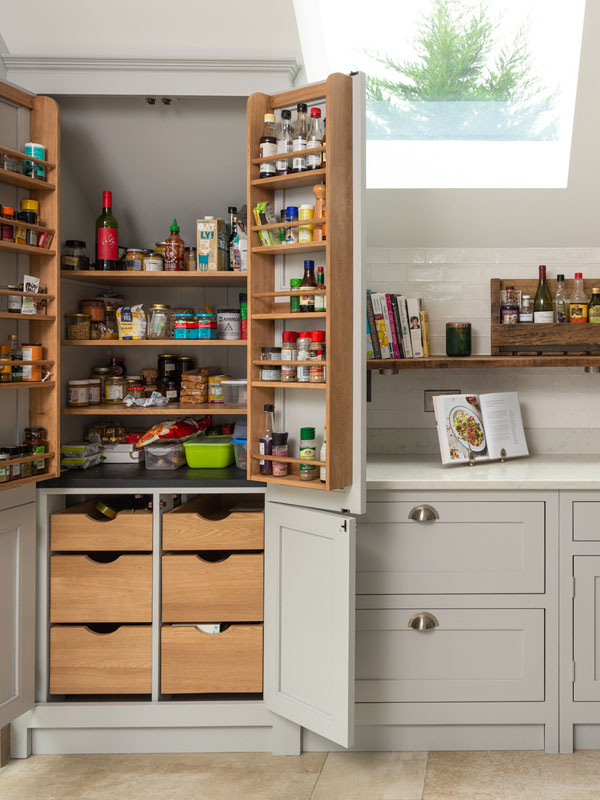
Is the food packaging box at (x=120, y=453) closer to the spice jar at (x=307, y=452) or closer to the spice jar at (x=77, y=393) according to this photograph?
the spice jar at (x=77, y=393)

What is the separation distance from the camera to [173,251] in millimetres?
2664

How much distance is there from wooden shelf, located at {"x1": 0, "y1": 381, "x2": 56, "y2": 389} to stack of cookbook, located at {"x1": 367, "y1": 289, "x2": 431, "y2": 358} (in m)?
1.20

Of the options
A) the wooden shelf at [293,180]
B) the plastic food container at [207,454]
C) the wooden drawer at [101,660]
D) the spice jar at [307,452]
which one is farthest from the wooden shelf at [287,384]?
the wooden drawer at [101,660]

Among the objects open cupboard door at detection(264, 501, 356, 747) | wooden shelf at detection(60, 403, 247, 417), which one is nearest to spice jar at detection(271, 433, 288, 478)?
open cupboard door at detection(264, 501, 356, 747)

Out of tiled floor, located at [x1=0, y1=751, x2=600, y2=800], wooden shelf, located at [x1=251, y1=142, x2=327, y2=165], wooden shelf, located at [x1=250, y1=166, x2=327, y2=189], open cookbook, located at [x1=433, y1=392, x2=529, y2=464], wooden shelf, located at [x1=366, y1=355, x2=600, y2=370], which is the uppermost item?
wooden shelf, located at [x1=251, y1=142, x2=327, y2=165]

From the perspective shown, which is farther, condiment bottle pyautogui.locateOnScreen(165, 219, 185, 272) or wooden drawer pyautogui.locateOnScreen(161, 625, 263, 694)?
condiment bottle pyautogui.locateOnScreen(165, 219, 185, 272)

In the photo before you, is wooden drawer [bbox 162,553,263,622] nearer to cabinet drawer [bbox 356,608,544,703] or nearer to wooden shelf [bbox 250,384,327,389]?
cabinet drawer [bbox 356,608,544,703]

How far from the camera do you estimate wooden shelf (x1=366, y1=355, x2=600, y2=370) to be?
8.91ft

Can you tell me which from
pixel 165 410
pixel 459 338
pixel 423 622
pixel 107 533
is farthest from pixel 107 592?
pixel 459 338

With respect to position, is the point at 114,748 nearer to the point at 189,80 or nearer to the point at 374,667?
the point at 374,667

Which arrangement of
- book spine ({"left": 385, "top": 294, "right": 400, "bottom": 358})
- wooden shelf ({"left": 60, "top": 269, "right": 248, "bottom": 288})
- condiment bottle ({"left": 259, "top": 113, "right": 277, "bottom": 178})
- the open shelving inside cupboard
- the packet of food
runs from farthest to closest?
book spine ({"left": 385, "top": 294, "right": 400, "bottom": 358}) → the packet of food → wooden shelf ({"left": 60, "top": 269, "right": 248, "bottom": 288}) → the open shelving inside cupboard → condiment bottle ({"left": 259, "top": 113, "right": 277, "bottom": 178})

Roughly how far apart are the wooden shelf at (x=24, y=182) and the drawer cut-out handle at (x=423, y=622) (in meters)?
1.89

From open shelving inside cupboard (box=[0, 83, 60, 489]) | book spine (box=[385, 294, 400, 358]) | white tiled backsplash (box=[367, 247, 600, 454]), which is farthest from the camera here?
white tiled backsplash (box=[367, 247, 600, 454])

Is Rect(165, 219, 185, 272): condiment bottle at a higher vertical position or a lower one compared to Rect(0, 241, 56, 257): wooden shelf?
higher
